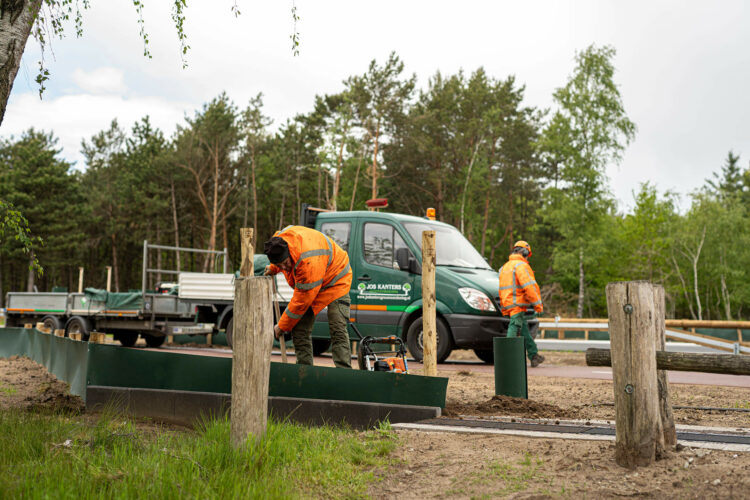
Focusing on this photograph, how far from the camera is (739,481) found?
143 inches

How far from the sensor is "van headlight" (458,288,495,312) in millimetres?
10633

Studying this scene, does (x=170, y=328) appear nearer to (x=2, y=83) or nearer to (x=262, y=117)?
(x=2, y=83)

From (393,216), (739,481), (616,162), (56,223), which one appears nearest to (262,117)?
(56,223)

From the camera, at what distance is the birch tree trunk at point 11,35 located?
542 centimetres

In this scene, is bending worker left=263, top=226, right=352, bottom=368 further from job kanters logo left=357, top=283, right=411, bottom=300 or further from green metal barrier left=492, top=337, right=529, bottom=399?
job kanters logo left=357, top=283, right=411, bottom=300

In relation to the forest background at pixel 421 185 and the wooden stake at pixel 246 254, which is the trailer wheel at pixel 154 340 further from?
the forest background at pixel 421 185

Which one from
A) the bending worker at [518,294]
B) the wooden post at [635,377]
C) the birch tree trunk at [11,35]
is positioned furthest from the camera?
the bending worker at [518,294]

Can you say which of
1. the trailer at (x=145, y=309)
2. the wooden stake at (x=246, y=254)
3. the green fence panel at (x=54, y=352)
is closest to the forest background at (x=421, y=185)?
the trailer at (x=145, y=309)

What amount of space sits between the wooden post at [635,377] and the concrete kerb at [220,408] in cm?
201

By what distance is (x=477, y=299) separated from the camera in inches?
421

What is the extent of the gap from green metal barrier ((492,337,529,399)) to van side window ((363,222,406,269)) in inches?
170

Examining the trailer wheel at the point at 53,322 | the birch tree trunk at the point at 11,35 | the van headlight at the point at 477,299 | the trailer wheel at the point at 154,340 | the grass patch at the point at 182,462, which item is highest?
the birch tree trunk at the point at 11,35

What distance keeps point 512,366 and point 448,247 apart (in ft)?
15.5

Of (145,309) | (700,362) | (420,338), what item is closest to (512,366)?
(700,362)
